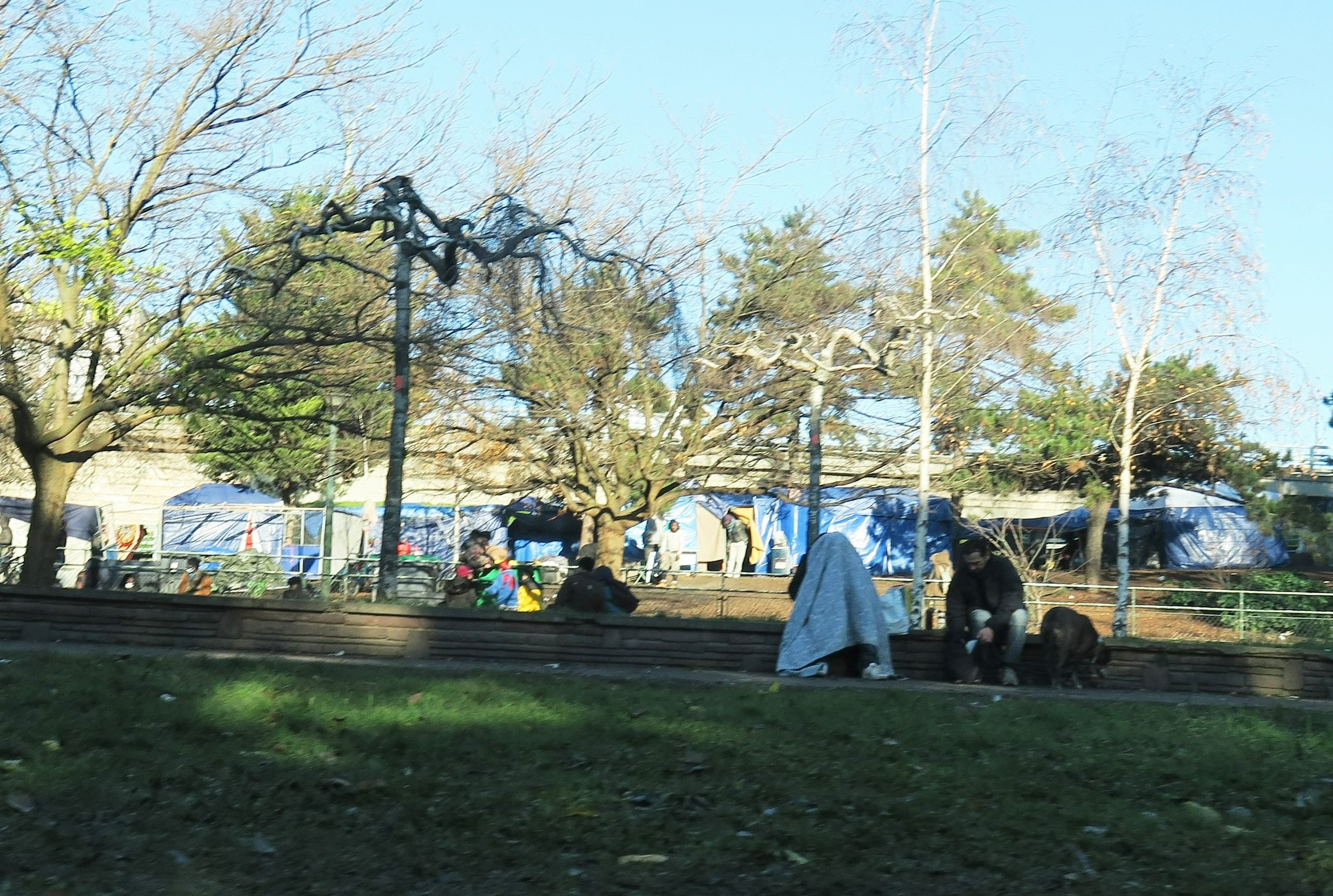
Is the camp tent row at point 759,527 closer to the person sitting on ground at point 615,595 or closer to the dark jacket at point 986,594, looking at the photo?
the person sitting on ground at point 615,595

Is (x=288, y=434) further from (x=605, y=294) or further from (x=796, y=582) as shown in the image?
(x=796, y=582)

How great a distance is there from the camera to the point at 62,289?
50.5 ft

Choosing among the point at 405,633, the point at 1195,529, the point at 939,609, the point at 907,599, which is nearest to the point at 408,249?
the point at 405,633

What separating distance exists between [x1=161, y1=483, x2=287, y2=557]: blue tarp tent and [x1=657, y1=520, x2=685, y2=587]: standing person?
9156 millimetres

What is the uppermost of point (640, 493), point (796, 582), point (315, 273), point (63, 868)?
point (315, 273)

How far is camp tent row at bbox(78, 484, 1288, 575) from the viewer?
33.4 meters

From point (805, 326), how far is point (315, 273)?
9026 millimetres

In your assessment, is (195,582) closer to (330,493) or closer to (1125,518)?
(330,493)

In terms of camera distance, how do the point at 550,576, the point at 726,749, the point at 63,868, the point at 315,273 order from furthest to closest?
the point at 550,576, the point at 315,273, the point at 726,749, the point at 63,868

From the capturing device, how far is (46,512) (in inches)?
639

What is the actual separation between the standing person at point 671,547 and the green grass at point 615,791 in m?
22.3

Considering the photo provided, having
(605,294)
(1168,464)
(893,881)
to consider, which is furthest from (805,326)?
(893,881)

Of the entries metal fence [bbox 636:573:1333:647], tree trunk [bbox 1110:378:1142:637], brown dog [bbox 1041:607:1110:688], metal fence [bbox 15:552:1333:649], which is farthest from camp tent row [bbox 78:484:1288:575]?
brown dog [bbox 1041:607:1110:688]

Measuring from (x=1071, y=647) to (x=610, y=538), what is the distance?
17.1 meters
